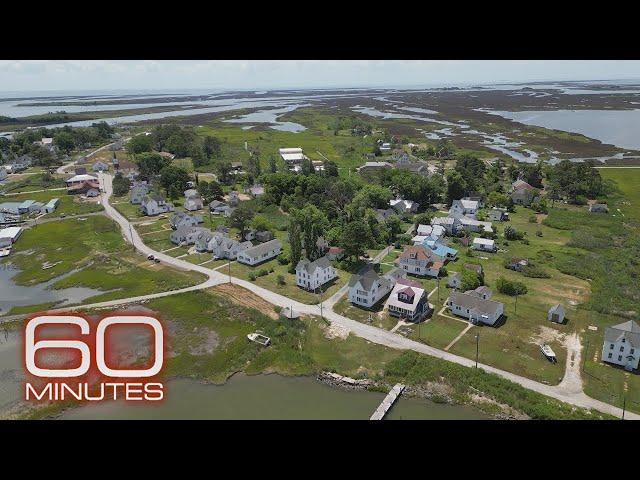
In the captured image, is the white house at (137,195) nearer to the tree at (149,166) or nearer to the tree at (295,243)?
the tree at (149,166)

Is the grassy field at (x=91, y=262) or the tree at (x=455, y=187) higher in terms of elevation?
the tree at (x=455, y=187)

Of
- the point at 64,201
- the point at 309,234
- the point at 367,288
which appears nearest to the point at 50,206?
the point at 64,201

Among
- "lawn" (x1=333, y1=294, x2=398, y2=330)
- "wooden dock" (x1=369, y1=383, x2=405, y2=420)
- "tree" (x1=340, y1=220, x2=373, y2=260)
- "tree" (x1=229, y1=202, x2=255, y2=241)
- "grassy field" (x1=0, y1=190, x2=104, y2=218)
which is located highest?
"tree" (x1=340, y1=220, x2=373, y2=260)

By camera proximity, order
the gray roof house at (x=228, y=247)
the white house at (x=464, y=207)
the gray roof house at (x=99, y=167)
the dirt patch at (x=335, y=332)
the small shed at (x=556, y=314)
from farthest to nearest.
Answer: the gray roof house at (x=99, y=167) < the white house at (x=464, y=207) < the gray roof house at (x=228, y=247) < the small shed at (x=556, y=314) < the dirt patch at (x=335, y=332)

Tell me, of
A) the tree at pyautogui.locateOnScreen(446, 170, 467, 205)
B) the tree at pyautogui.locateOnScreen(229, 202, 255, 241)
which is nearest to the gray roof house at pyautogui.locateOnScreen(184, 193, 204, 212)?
the tree at pyautogui.locateOnScreen(229, 202, 255, 241)

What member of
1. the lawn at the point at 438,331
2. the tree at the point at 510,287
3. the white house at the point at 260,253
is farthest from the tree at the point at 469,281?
the white house at the point at 260,253

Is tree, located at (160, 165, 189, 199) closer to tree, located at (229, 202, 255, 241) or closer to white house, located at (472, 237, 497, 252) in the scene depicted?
tree, located at (229, 202, 255, 241)
